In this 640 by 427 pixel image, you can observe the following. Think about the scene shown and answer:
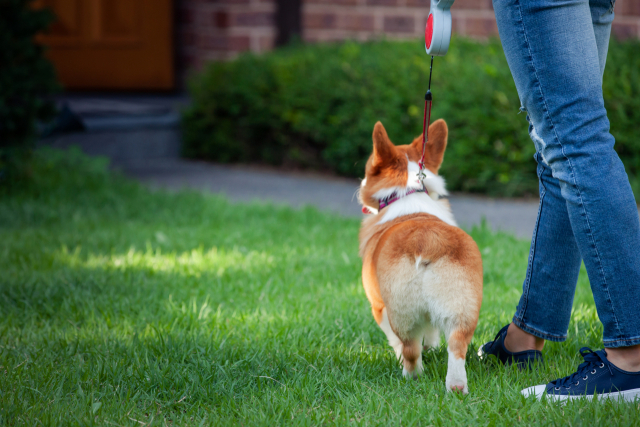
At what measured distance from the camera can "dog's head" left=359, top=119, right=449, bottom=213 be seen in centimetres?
262

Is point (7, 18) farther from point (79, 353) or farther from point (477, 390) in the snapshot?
point (477, 390)

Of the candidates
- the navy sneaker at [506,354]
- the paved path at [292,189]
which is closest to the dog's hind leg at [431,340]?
the navy sneaker at [506,354]

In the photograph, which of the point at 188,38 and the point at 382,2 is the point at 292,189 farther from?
the point at 188,38

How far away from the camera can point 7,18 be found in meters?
5.54

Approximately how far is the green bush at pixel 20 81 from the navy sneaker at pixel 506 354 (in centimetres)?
454

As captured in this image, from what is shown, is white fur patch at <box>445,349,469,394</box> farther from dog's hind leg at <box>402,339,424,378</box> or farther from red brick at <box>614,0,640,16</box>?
red brick at <box>614,0,640,16</box>

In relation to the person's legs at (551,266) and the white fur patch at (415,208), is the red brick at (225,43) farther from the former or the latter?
the person's legs at (551,266)

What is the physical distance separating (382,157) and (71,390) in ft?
4.77

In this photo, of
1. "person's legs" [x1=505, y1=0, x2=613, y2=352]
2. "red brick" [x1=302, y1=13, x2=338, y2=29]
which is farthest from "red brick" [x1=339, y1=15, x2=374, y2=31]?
"person's legs" [x1=505, y1=0, x2=613, y2=352]

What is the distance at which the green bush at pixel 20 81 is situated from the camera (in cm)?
550

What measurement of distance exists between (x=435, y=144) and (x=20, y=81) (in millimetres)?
4242

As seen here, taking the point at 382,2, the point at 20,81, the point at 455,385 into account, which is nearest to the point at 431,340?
the point at 455,385

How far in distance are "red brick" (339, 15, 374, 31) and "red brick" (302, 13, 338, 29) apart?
124 mm

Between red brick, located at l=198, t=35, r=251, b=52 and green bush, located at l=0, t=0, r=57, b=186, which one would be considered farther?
red brick, located at l=198, t=35, r=251, b=52
